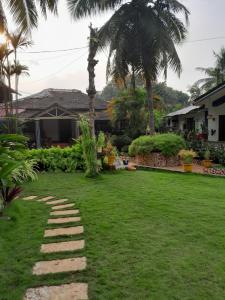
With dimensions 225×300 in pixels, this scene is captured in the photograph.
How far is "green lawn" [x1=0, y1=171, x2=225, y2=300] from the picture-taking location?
9.97 feet

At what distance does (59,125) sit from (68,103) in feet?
6.35

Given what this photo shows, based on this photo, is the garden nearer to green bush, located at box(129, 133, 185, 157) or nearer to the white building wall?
green bush, located at box(129, 133, 185, 157)

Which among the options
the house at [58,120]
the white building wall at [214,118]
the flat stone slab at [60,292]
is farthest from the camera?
the house at [58,120]

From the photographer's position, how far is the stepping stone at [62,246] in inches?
155

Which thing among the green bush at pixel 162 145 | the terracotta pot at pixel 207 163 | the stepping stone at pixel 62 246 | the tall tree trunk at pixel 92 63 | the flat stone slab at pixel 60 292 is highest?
the tall tree trunk at pixel 92 63

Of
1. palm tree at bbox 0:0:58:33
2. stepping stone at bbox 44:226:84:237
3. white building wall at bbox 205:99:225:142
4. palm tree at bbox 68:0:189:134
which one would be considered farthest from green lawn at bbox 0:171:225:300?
palm tree at bbox 68:0:189:134

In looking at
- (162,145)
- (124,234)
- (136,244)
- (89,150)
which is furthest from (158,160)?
(136,244)

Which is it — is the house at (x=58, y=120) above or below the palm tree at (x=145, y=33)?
below

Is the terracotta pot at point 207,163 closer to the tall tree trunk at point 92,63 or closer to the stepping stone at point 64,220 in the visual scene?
the tall tree trunk at point 92,63

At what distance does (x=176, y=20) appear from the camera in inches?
592

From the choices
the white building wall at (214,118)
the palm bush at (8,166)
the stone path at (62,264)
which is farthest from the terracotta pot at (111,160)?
the white building wall at (214,118)

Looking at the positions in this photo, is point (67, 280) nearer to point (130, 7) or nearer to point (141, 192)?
point (141, 192)

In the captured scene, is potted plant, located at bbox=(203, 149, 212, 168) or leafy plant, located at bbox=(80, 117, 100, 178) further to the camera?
potted plant, located at bbox=(203, 149, 212, 168)

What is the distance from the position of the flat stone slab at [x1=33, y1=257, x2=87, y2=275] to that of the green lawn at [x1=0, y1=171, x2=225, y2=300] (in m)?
0.09
